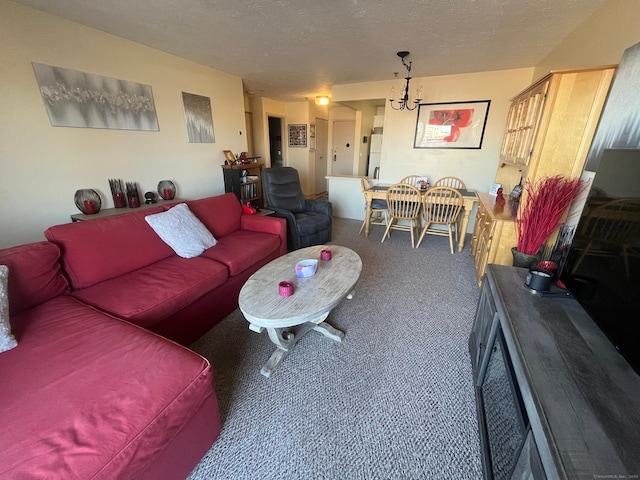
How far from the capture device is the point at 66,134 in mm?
2322

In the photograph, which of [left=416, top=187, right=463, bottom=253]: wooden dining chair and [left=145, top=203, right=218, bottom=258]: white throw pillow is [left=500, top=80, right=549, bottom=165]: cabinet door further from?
[left=145, top=203, right=218, bottom=258]: white throw pillow

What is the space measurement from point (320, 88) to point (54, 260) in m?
4.45

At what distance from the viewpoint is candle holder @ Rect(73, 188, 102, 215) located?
8.00ft

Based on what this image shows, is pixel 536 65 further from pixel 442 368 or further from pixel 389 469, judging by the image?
pixel 389 469

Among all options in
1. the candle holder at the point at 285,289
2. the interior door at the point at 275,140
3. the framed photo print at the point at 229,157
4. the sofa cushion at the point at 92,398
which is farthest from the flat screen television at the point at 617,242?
the interior door at the point at 275,140

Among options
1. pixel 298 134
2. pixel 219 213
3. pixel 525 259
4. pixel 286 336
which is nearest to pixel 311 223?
pixel 219 213

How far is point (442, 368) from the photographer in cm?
159

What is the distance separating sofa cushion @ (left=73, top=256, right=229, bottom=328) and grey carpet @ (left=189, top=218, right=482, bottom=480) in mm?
388

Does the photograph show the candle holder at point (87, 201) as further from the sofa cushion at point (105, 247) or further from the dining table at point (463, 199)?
the dining table at point (463, 199)

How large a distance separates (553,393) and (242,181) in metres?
3.91

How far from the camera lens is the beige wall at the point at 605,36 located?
1.48 metres

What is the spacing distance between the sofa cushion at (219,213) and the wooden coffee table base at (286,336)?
124cm

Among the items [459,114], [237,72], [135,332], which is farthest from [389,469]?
[237,72]

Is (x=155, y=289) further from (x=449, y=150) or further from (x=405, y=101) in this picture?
(x=449, y=150)
